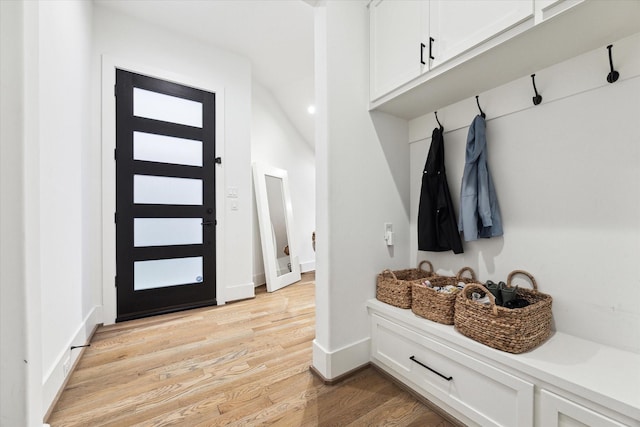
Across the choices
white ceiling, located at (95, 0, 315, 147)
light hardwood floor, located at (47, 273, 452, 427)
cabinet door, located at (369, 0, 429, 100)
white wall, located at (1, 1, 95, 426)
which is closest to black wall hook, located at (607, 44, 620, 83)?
cabinet door, located at (369, 0, 429, 100)

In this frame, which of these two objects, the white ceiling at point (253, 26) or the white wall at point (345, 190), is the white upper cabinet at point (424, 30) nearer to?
the white wall at point (345, 190)

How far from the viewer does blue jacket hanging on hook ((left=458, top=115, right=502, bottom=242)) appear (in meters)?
1.37

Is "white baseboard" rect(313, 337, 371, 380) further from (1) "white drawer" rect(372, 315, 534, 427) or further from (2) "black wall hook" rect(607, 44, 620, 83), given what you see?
(2) "black wall hook" rect(607, 44, 620, 83)

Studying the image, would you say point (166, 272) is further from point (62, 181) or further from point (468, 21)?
point (468, 21)

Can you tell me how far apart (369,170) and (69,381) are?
87.7 inches

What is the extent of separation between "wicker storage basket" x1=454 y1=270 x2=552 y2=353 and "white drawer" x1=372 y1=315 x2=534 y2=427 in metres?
0.11

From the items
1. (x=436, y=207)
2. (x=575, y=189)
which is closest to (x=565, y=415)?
(x=575, y=189)

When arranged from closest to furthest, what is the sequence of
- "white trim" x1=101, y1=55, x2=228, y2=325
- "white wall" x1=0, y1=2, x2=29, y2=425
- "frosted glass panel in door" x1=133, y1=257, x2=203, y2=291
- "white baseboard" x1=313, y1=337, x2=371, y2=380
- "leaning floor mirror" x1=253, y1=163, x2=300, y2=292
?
"white wall" x1=0, y1=2, x2=29, y2=425 → "white baseboard" x1=313, y1=337, x2=371, y2=380 → "white trim" x1=101, y1=55, x2=228, y2=325 → "frosted glass panel in door" x1=133, y1=257, x2=203, y2=291 → "leaning floor mirror" x1=253, y1=163, x2=300, y2=292

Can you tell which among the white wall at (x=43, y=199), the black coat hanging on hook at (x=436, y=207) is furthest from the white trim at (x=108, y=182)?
the black coat hanging on hook at (x=436, y=207)

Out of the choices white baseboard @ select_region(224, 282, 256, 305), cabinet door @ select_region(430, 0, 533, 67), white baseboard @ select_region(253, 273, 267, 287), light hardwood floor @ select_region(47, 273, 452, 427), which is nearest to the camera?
cabinet door @ select_region(430, 0, 533, 67)

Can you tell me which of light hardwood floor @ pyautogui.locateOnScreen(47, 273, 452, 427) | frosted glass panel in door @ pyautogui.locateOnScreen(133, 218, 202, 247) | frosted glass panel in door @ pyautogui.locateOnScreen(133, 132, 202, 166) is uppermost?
frosted glass panel in door @ pyautogui.locateOnScreen(133, 132, 202, 166)

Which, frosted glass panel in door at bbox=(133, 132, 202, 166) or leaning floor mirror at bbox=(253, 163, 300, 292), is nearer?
frosted glass panel in door at bbox=(133, 132, 202, 166)

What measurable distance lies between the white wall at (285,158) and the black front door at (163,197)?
0.78m

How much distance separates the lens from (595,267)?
1.09m
